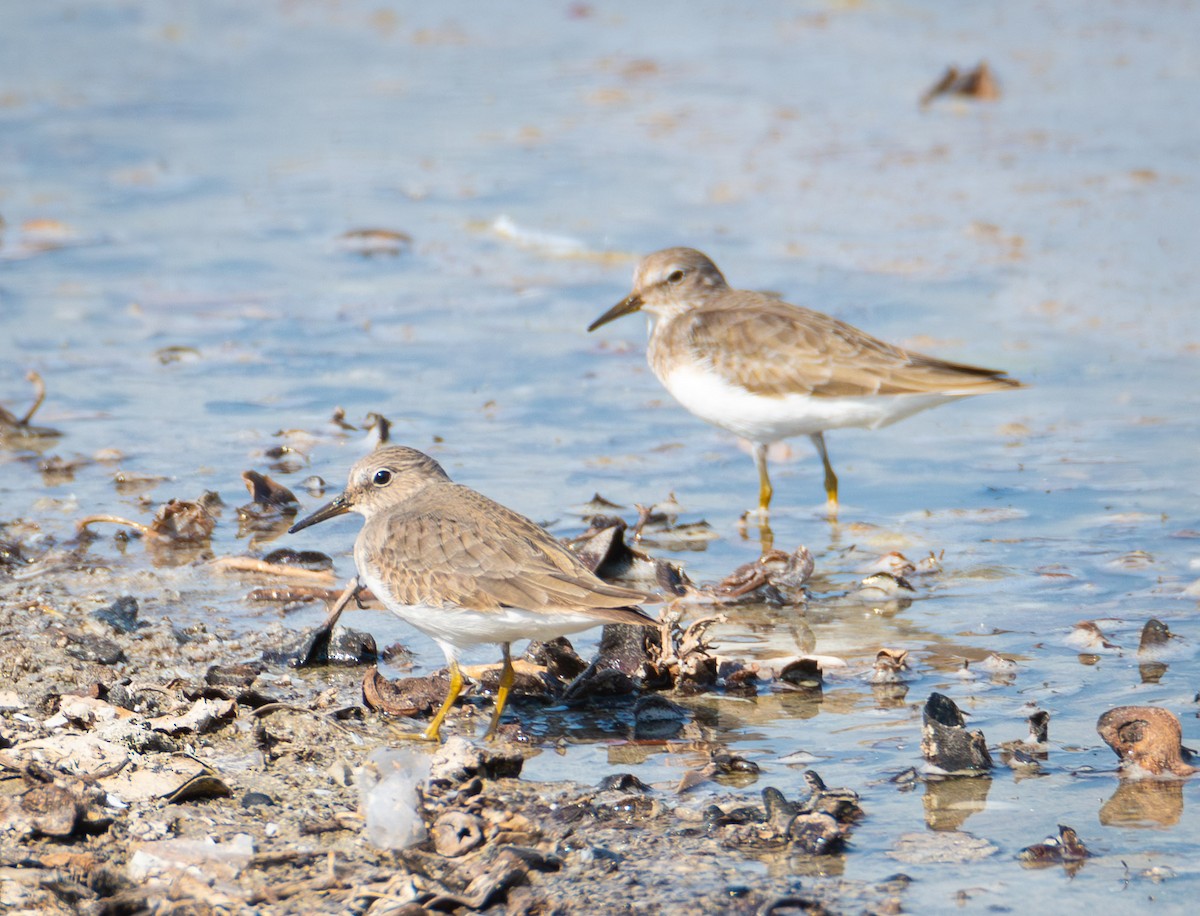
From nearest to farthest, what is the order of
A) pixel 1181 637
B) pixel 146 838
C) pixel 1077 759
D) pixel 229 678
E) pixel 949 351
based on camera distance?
1. pixel 146 838
2. pixel 1077 759
3. pixel 229 678
4. pixel 1181 637
5. pixel 949 351

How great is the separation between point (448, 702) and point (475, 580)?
423 mm

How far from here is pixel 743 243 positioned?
11172 millimetres

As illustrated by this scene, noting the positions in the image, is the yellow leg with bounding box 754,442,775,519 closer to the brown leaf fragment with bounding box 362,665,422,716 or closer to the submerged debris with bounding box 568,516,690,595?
the submerged debris with bounding box 568,516,690,595

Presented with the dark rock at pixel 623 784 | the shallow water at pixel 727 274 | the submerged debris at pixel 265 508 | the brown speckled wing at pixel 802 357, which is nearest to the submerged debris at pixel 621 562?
the shallow water at pixel 727 274

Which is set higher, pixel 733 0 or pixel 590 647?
pixel 733 0

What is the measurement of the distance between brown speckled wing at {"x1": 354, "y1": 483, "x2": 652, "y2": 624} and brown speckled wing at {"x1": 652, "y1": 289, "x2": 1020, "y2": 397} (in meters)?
2.55

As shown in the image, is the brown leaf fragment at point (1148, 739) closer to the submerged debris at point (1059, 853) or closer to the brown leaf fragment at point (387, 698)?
the submerged debris at point (1059, 853)

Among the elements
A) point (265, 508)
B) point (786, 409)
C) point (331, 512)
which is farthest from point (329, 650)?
point (786, 409)

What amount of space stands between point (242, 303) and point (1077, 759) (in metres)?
6.81

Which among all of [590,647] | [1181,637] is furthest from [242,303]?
[1181,637]

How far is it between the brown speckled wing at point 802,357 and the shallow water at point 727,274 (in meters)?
0.56

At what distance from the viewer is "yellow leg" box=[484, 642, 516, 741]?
5109 millimetres

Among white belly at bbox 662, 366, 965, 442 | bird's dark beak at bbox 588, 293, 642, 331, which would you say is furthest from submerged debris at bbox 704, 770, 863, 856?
bird's dark beak at bbox 588, 293, 642, 331

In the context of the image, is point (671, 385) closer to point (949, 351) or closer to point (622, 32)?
point (949, 351)
